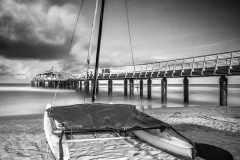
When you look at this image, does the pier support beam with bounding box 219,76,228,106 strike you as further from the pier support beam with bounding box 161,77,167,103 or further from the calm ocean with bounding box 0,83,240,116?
the pier support beam with bounding box 161,77,167,103

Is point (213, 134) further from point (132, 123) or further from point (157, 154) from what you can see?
point (132, 123)

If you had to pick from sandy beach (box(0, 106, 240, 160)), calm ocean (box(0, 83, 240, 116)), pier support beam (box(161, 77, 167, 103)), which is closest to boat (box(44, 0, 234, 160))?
sandy beach (box(0, 106, 240, 160))

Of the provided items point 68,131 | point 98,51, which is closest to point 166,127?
point 68,131

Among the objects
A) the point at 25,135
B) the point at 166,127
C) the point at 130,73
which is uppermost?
the point at 130,73

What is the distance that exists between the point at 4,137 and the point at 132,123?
455cm

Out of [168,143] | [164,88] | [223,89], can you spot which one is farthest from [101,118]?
[164,88]

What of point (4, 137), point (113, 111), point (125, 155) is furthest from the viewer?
point (4, 137)

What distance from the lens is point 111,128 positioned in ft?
10.9

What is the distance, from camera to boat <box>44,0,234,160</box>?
3.18m

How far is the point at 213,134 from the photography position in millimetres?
5641

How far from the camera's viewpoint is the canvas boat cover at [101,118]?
341cm

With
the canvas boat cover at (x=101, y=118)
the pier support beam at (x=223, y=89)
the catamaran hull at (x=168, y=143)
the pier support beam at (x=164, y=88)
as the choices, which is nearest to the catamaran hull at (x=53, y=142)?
the canvas boat cover at (x=101, y=118)

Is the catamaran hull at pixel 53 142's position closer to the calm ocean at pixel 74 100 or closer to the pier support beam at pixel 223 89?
the calm ocean at pixel 74 100

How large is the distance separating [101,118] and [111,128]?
0.62 m
